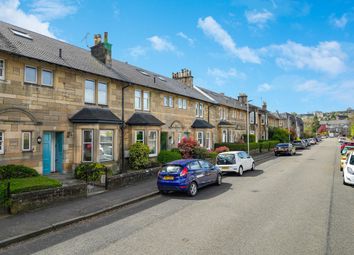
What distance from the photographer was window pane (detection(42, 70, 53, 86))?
14.1 meters

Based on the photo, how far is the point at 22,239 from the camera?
7.01 m

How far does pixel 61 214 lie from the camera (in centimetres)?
886

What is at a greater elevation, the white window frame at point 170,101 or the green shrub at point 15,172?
the white window frame at point 170,101

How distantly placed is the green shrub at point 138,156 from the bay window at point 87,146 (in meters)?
3.26

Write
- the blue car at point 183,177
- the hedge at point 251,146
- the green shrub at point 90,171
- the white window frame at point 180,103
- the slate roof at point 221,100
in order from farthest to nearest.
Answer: the slate roof at point 221,100, the hedge at point 251,146, the white window frame at point 180,103, the green shrub at point 90,171, the blue car at point 183,177

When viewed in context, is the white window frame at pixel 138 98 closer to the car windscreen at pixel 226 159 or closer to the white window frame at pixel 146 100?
the white window frame at pixel 146 100

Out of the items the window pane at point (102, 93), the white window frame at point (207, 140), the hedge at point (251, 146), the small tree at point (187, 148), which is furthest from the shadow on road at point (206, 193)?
the hedge at point (251, 146)

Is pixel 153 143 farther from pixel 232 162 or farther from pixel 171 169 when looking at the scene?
pixel 171 169

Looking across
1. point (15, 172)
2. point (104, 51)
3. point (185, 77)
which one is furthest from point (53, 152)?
point (185, 77)

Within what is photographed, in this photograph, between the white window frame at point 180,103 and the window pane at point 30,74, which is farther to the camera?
the white window frame at point 180,103

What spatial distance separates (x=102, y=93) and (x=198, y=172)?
8.98m

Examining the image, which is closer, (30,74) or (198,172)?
(198,172)

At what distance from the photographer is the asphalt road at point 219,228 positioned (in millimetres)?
6168

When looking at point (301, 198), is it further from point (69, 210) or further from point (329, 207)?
point (69, 210)
